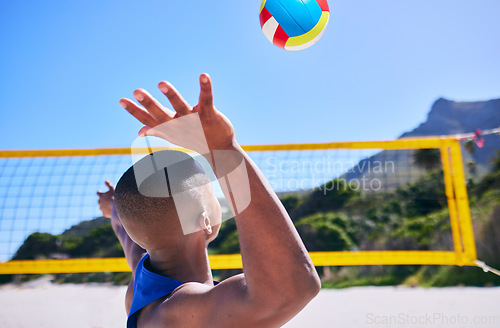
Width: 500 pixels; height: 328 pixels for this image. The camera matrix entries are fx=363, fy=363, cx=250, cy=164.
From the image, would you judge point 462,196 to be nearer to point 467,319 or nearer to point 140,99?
point 467,319

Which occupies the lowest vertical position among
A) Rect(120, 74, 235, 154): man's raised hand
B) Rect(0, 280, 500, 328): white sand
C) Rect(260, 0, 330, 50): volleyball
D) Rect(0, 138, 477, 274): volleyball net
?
Rect(0, 280, 500, 328): white sand

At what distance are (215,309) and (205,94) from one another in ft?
1.45

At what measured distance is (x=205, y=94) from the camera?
693 mm

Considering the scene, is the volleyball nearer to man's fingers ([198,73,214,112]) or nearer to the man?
the man

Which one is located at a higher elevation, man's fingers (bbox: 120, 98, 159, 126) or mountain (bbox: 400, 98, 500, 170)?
man's fingers (bbox: 120, 98, 159, 126)

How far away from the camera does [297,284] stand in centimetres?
68

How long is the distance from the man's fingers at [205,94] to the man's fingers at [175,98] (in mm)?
31

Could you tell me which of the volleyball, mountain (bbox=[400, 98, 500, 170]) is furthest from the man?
mountain (bbox=[400, 98, 500, 170])

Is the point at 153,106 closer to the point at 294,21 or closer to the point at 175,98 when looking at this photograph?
the point at 175,98

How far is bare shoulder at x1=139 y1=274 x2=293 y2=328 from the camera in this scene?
709 millimetres

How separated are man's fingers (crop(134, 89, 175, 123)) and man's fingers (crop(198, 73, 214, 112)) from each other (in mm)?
77

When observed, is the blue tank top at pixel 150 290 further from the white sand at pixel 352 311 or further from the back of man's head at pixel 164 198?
the white sand at pixel 352 311

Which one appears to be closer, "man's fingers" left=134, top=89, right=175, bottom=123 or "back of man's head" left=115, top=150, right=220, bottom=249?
"man's fingers" left=134, top=89, right=175, bottom=123

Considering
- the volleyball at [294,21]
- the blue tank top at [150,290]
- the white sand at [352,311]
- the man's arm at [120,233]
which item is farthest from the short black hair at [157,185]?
the white sand at [352,311]
